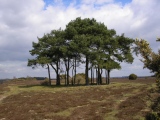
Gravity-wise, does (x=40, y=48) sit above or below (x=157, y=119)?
above

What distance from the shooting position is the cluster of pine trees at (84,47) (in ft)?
222

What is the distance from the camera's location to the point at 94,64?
225ft

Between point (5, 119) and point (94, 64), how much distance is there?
4546 cm

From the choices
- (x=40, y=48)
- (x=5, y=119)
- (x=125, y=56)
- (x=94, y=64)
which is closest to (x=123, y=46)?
(x=125, y=56)

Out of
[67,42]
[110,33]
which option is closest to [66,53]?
[67,42]

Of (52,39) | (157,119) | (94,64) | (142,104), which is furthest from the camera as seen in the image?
(52,39)

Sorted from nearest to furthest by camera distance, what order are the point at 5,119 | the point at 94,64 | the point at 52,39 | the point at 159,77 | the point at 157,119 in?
the point at 159,77
the point at 157,119
the point at 5,119
the point at 94,64
the point at 52,39

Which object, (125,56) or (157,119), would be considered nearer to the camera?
(157,119)

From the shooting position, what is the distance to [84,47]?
6675cm

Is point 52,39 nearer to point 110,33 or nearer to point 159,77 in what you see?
point 110,33

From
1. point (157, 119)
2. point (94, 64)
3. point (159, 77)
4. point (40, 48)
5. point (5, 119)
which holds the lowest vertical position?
point (5, 119)

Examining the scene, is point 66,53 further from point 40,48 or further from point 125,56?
point 125,56

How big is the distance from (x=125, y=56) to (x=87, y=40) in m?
13.4

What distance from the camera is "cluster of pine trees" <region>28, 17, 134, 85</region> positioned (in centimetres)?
6781
